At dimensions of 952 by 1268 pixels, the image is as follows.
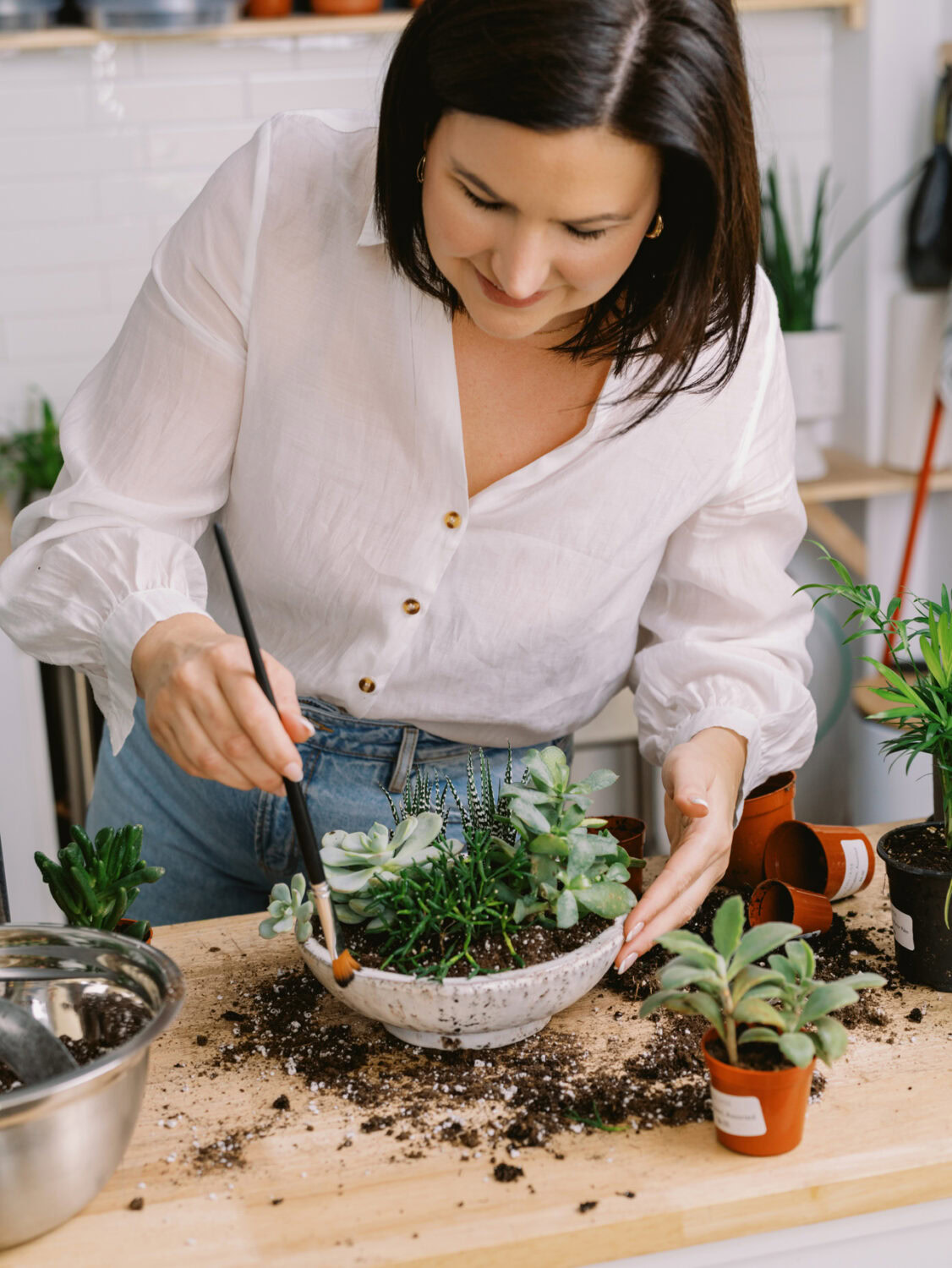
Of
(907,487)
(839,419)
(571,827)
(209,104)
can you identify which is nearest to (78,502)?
(571,827)

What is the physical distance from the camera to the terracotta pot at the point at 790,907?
1.15 m

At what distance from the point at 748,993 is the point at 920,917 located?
0.82 feet

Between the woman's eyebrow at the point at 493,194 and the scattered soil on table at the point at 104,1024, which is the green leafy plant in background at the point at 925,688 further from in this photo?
the scattered soil on table at the point at 104,1024

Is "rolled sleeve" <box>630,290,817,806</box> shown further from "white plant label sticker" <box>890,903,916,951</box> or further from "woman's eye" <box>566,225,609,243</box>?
"woman's eye" <box>566,225,609,243</box>

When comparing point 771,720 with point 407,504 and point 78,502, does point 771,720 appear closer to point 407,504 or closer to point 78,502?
point 407,504

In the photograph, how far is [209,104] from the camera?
3.05 meters

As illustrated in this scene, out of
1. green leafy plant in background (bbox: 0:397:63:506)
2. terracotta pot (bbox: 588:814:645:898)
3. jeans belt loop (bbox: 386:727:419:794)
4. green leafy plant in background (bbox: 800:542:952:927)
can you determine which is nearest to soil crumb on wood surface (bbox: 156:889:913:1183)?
terracotta pot (bbox: 588:814:645:898)

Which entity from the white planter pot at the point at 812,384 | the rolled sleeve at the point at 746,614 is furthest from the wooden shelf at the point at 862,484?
the rolled sleeve at the point at 746,614

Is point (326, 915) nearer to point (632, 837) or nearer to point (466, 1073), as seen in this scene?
point (466, 1073)

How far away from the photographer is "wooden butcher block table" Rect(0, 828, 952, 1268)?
32.7 inches

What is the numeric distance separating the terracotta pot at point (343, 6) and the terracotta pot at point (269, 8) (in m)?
0.07

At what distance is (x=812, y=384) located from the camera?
3.11 meters

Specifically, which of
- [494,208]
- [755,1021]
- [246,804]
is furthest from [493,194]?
[246,804]

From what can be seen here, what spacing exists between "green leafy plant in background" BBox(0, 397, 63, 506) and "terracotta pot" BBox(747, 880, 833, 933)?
2045 millimetres
